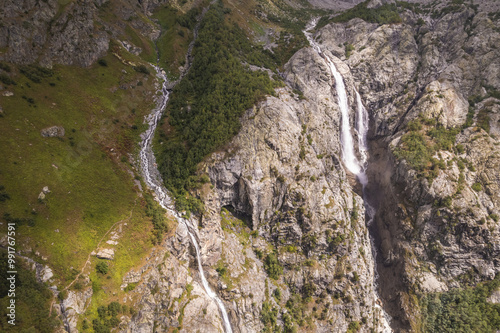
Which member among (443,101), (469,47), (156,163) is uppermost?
(469,47)

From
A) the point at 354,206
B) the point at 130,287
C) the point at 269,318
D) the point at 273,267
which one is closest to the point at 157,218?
the point at 130,287

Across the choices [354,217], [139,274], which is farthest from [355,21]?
[139,274]

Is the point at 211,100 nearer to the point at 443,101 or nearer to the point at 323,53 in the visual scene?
the point at 323,53

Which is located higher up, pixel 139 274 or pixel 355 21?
pixel 355 21

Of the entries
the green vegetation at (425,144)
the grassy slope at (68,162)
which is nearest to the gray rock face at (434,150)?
the green vegetation at (425,144)

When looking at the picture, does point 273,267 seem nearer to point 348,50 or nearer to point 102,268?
Result: point 102,268

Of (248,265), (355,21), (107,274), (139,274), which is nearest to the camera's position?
(107,274)
